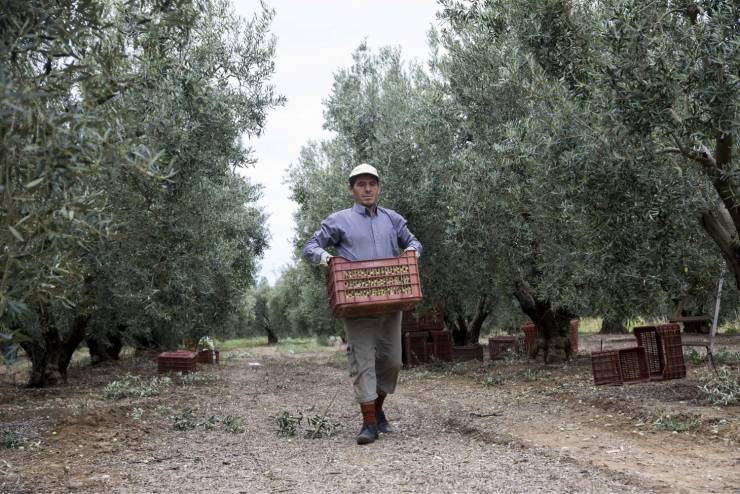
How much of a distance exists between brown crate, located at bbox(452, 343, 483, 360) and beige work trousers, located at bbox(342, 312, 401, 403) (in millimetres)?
16889

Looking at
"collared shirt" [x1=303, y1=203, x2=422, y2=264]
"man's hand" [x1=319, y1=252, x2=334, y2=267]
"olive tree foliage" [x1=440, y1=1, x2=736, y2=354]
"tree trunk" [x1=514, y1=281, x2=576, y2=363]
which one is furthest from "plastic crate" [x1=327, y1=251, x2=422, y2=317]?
"tree trunk" [x1=514, y1=281, x2=576, y2=363]

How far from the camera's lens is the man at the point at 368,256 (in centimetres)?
738

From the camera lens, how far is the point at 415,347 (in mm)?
23297

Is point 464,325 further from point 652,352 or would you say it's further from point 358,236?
point 358,236

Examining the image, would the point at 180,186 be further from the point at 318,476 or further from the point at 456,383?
the point at 318,476

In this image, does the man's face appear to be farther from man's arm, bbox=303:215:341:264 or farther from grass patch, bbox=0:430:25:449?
grass patch, bbox=0:430:25:449

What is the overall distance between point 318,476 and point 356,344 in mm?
1834

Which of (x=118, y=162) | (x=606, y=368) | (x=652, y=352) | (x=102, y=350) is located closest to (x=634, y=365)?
(x=652, y=352)

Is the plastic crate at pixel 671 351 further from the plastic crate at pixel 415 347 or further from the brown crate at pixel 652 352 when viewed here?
the plastic crate at pixel 415 347

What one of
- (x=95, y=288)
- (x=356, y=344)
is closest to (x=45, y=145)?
(x=356, y=344)

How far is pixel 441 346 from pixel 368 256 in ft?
53.6

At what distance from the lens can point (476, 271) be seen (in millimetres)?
17547

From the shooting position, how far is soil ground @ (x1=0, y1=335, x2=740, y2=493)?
5.46m

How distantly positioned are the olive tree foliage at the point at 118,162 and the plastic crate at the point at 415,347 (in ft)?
20.9
